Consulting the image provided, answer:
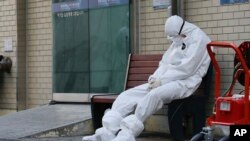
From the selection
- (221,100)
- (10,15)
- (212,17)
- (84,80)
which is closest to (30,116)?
(84,80)

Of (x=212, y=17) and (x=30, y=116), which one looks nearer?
(x=212, y=17)

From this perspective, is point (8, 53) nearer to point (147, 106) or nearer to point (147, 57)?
point (147, 57)

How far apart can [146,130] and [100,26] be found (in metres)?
2.13

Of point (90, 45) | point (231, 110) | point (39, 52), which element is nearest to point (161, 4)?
point (90, 45)

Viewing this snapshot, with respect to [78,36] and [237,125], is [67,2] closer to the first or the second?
[78,36]

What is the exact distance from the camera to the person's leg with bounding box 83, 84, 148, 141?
7066 millimetres

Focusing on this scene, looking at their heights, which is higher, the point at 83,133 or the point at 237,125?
the point at 237,125

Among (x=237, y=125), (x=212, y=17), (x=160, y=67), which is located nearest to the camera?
(x=237, y=125)

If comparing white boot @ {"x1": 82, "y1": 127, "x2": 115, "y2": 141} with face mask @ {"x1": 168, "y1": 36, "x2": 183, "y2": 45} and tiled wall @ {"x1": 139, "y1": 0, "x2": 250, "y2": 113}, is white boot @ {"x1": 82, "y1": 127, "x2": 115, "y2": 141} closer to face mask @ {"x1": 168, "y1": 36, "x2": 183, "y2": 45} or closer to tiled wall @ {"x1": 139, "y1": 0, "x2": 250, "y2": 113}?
face mask @ {"x1": 168, "y1": 36, "x2": 183, "y2": 45}

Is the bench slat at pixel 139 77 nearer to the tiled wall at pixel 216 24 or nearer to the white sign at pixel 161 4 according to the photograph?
the tiled wall at pixel 216 24

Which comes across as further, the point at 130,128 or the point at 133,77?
the point at 133,77

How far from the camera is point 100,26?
1000 cm

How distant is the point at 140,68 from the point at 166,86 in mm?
1501

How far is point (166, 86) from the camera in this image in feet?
23.5
